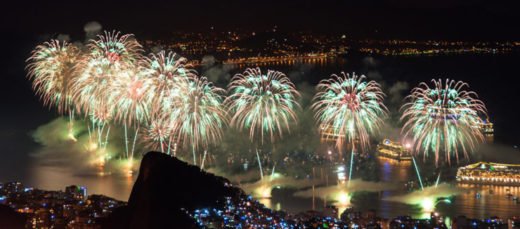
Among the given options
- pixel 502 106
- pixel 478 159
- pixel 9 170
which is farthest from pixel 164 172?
pixel 502 106

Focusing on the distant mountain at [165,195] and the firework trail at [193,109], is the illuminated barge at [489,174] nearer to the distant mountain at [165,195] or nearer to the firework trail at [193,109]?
the firework trail at [193,109]

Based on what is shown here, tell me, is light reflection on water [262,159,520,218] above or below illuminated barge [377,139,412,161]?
below

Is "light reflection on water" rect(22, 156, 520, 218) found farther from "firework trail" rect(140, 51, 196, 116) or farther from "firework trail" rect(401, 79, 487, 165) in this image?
"firework trail" rect(140, 51, 196, 116)

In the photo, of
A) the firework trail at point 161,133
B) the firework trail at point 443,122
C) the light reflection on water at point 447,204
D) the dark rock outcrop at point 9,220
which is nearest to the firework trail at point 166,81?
the firework trail at point 161,133

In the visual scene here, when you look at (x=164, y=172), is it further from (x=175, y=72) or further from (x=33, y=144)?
(x=33, y=144)

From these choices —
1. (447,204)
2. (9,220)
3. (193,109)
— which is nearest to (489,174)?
(447,204)

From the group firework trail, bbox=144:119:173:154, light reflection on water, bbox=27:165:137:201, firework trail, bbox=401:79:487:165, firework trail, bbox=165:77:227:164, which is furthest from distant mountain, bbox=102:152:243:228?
firework trail, bbox=144:119:173:154

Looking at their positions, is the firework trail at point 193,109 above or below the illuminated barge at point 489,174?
above
